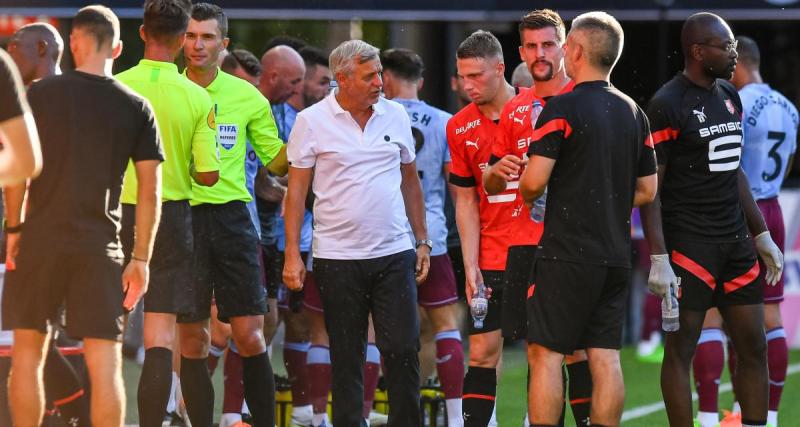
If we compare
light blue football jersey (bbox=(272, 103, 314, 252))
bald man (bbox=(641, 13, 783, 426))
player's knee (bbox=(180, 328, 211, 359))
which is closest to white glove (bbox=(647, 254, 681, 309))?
bald man (bbox=(641, 13, 783, 426))

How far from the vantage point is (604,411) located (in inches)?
253

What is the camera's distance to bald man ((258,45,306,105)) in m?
9.25

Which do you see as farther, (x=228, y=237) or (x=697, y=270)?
(x=228, y=237)


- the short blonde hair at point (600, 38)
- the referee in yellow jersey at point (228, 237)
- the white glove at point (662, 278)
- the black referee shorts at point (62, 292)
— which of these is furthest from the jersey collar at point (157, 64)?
the white glove at point (662, 278)

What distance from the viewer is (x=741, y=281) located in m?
7.42

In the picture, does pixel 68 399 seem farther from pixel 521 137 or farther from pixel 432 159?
pixel 432 159

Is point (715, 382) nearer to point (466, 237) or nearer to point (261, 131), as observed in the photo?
point (466, 237)

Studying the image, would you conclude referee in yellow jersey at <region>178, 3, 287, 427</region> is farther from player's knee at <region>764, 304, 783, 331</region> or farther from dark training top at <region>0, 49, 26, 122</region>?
player's knee at <region>764, 304, 783, 331</region>

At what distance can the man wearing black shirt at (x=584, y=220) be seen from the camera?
635 cm

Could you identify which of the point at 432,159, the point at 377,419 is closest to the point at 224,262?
the point at 432,159

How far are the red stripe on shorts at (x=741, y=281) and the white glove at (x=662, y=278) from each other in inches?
22.1

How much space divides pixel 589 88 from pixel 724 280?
1555 millimetres

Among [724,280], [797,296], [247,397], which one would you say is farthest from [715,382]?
[797,296]

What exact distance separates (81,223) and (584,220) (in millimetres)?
2112
